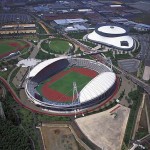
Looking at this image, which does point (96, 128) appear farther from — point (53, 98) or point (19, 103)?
point (19, 103)

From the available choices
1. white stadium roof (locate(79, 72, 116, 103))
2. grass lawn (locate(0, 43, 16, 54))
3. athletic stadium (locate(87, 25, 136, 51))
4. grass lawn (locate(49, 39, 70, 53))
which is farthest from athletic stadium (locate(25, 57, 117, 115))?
grass lawn (locate(0, 43, 16, 54))

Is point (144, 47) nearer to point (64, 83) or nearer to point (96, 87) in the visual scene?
point (64, 83)

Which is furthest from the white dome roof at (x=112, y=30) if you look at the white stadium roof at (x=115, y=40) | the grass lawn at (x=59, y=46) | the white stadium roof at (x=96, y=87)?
the white stadium roof at (x=96, y=87)

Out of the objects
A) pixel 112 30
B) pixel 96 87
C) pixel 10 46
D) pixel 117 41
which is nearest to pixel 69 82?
pixel 96 87

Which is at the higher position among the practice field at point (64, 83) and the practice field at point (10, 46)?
the practice field at point (64, 83)

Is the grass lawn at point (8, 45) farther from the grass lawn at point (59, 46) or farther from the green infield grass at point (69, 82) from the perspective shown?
the green infield grass at point (69, 82)

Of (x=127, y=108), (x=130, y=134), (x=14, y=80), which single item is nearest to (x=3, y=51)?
(x=14, y=80)
